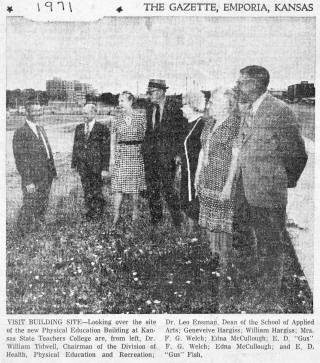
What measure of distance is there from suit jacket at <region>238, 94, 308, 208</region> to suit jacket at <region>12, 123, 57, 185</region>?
1264mm

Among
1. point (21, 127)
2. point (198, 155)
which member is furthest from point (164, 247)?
point (21, 127)

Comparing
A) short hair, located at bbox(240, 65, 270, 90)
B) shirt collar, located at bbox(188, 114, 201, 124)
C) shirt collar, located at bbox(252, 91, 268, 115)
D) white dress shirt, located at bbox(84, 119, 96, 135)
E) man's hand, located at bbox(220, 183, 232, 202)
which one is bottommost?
man's hand, located at bbox(220, 183, 232, 202)

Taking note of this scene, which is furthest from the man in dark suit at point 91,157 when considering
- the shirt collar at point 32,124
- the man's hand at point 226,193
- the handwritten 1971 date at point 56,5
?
the man's hand at point 226,193

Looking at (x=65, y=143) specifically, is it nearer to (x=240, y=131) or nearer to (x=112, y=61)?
(x=112, y=61)

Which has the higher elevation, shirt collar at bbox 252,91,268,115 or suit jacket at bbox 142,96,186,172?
shirt collar at bbox 252,91,268,115

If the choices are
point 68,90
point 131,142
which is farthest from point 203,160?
point 68,90

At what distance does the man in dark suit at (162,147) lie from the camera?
12.4 feet

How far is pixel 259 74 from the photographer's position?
374 centimetres

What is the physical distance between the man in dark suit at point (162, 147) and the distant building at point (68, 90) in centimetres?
42

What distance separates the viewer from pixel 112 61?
375 cm

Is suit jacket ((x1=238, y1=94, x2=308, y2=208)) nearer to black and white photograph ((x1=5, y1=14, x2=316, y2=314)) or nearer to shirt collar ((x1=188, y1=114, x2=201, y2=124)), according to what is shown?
black and white photograph ((x1=5, y1=14, x2=316, y2=314))

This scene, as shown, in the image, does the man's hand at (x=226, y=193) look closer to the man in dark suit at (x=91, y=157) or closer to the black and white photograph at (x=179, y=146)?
the black and white photograph at (x=179, y=146)

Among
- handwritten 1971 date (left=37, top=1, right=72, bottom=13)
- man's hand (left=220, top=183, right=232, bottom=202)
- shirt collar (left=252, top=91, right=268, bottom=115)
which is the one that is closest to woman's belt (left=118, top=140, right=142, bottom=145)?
man's hand (left=220, top=183, right=232, bottom=202)
